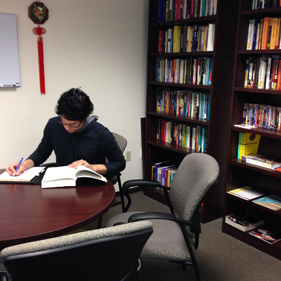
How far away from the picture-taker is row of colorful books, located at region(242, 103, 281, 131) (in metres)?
2.49

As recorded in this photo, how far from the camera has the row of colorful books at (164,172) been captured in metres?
3.39

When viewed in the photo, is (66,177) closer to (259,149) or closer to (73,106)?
(73,106)

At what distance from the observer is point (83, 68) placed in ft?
10.2

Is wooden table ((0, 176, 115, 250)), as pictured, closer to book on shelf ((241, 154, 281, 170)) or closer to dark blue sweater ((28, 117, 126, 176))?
dark blue sweater ((28, 117, 126, 176))

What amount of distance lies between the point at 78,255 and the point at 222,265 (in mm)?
1635

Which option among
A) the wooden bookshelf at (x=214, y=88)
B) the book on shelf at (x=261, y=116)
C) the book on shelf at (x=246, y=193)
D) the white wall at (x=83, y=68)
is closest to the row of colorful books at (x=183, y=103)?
the wooden bookshelf at (x=214, y=88)

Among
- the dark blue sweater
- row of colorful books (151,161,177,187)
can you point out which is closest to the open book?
the dark blue sweater

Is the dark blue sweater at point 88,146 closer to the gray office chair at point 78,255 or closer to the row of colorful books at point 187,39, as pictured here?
the gray office chair at point 78,255

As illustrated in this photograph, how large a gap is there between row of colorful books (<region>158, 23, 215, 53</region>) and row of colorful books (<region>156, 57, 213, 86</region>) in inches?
3.9

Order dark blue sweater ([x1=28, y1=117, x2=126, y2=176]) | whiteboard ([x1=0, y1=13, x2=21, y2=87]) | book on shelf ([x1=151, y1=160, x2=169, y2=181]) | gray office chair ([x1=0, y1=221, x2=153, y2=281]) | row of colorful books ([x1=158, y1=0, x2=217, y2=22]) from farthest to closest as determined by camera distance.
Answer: book on shelf ([x1=151, y1=160, x2=169, y2=181]), row of colorful books ([x1=158, y1=0, x2=217, y2=22]), whiteboard ([x1=0, y1=13, x2=21, y2=87]), dark blue sweater ([x1=28, y1=117, x2=126, y2=176]), gray office chair ([x1=0, y1=221, x2=153, y2=281])

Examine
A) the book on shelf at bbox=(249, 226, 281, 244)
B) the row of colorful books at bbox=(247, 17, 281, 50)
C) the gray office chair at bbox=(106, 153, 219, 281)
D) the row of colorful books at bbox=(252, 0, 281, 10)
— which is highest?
the row of colorful books at bbox=(252, 0, 281, 10)

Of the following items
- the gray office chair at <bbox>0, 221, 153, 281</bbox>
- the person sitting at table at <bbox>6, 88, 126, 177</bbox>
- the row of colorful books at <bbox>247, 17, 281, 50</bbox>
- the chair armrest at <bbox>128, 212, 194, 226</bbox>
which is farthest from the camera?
the row of colorful books at <bbox>247, 17, 281, 50</bbox>

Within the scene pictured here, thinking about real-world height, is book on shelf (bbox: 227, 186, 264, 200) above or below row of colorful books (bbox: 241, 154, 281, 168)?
below

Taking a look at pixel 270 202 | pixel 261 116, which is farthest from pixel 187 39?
pixel 270 202
